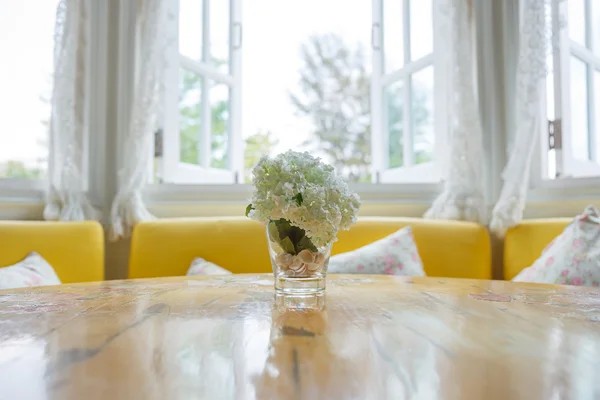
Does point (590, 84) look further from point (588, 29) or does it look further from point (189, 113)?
point (189, 113)

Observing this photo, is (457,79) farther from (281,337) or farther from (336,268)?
(281,337)

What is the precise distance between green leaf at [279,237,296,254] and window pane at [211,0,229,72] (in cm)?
210

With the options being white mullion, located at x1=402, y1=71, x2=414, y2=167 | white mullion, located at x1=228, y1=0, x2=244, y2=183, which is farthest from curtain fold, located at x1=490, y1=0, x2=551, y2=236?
white mullion, located at x1=228, y1=0, x2=244, y2=183

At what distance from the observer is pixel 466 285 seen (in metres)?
1.17

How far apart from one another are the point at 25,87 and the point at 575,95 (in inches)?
104

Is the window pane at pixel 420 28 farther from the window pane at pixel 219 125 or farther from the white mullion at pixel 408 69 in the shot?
the window pane at pixel 219 125

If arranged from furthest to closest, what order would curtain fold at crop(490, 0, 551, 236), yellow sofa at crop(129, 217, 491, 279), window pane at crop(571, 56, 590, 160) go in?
window pane at crop(571, 56, 590, 160) < curtain fold at crop(490, 0, 551, 236) < yellow sofa at crop(129, 217, 491, 279)

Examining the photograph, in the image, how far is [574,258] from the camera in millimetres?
1600

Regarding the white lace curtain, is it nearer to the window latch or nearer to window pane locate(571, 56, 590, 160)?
the window latch

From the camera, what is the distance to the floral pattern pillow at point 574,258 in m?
1.56

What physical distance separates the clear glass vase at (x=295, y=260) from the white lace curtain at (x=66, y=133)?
1.60 meters

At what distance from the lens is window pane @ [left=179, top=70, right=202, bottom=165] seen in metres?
2.70

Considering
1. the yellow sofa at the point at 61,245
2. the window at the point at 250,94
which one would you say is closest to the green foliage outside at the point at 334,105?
the window at the point at 250,94

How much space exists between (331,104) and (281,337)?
4.41 metres
